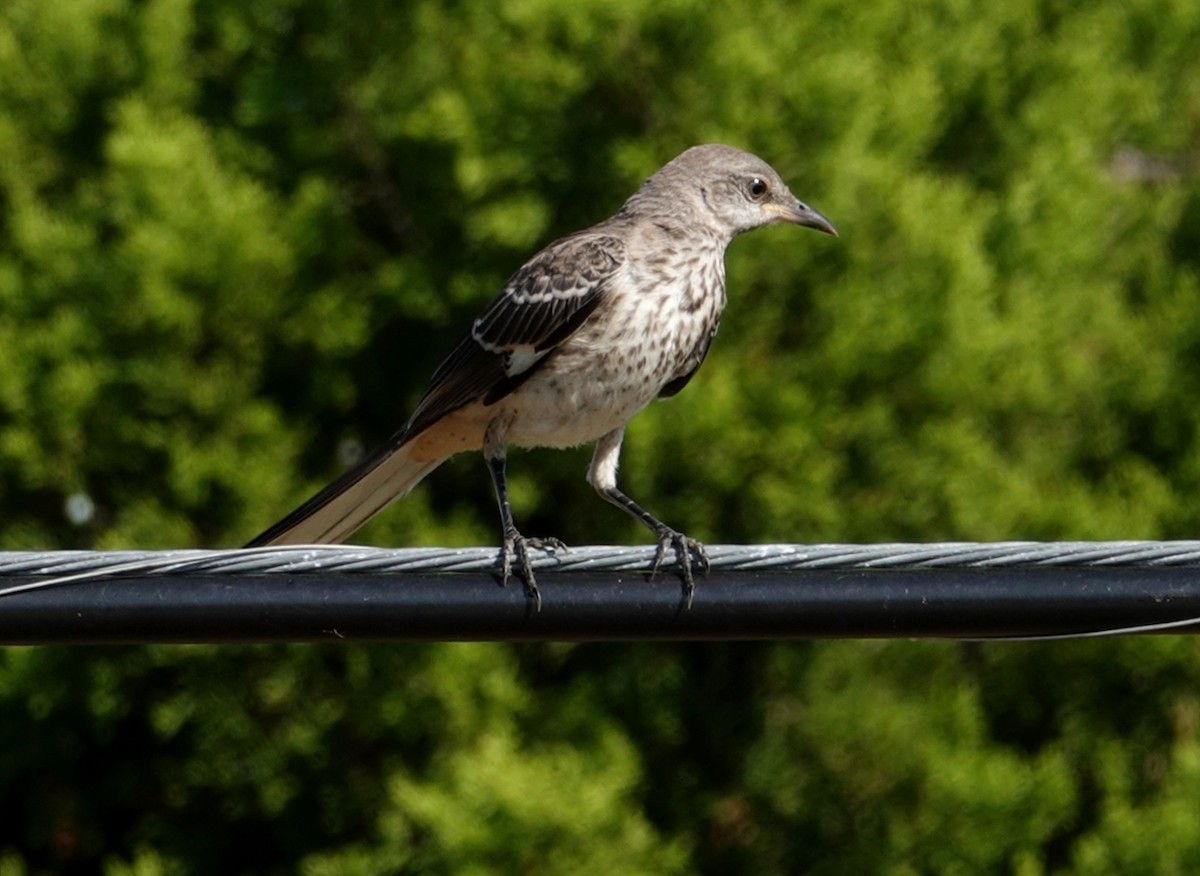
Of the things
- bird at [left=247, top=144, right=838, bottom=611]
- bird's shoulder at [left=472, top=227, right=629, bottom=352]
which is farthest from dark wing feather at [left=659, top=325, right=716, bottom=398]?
bird's shoulder at [left=472, top=227, right=629, bottom=352]

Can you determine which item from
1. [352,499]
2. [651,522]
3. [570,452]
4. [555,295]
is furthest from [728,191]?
[570,452]

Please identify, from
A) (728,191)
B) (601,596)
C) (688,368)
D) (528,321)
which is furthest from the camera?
(728,191)

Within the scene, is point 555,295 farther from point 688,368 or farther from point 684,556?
point 684,556

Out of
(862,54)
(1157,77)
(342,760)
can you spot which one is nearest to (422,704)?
(342,760)

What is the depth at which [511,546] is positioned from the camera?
164 inches

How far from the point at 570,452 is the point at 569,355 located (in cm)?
226

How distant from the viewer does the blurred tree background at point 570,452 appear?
24.1 feet

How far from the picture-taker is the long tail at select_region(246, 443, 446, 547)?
498cm

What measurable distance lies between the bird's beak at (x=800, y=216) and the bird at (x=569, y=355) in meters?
0.37

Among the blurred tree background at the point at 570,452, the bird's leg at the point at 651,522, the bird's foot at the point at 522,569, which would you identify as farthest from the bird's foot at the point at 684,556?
the blurred tree background at the point at 570,452

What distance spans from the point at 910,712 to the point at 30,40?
463 centimetres

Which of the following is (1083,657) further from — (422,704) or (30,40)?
(30,40)

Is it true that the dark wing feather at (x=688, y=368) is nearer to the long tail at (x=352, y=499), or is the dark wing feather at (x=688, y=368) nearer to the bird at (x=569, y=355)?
the bird at (x=569, y=355)

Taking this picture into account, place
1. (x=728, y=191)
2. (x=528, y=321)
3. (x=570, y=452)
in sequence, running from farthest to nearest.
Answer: (x=570, y=452)
(x=728, y=191)
(x=528, y=321)
